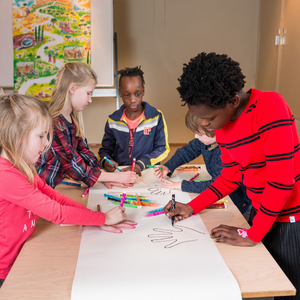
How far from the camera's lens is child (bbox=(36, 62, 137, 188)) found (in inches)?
55.4

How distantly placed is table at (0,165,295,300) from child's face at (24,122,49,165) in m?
0.26

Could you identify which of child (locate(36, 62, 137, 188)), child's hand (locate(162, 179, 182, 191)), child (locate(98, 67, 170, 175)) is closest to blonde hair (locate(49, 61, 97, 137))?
child (locate(36, 62, 137, 188))

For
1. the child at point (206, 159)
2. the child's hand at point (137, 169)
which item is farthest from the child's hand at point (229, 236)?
the child's hand at point (137, 169)

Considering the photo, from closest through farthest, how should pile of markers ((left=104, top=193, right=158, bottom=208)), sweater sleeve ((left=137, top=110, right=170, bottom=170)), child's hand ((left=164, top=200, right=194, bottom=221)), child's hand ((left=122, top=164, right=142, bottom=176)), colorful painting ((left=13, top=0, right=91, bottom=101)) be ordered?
child's hand ((left=164, top=200, right=194, bottom=221))
pile of markers ((left=104, top=193, right=158, bottom=208))
child's hand ((left=122, top=164, right=142, bottom=176))
sweater sleeve ((left=137, top=110, right=170, bottom=170))
colorful painting ((left=13, top=0, right=91, bottom=101))

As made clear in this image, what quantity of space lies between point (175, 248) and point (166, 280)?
154 millimetres

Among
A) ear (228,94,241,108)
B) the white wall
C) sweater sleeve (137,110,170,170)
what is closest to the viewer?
ear (228,94,241,108)

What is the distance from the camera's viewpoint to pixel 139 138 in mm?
2014

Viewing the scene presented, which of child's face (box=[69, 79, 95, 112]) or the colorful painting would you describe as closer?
child's face (box=[69, 79, 95, 112])

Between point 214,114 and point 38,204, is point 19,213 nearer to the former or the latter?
point 38,204

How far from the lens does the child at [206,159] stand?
4.34 feet

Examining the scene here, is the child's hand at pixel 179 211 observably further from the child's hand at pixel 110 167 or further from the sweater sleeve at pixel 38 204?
the child's hand at pixel 110 167

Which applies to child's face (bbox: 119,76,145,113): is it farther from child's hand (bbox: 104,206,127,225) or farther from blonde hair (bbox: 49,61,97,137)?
child's hand (bbox: 104,206,127,225)

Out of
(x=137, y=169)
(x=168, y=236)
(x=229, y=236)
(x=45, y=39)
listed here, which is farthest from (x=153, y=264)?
(x=45, y=39)

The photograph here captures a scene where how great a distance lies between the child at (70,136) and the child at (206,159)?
0.22m
